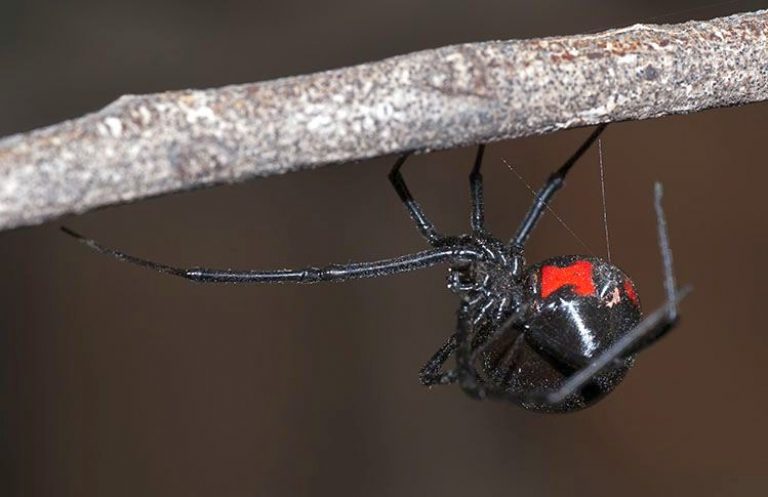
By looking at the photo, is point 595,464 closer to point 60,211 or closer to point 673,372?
point 673,372

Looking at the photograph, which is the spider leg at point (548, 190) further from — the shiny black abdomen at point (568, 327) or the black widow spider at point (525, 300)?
the shiny black abdomen at point (568, 327)

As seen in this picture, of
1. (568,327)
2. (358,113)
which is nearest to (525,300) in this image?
(568,327)

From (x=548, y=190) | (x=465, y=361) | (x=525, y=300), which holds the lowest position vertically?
(x=465, y=361)

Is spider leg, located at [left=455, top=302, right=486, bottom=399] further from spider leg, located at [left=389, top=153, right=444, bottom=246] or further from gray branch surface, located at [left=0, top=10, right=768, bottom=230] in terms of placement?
gray branch surface, located at [left=0, top=10, right=768, bottom=230]

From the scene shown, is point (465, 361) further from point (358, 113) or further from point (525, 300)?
point (358, 113)

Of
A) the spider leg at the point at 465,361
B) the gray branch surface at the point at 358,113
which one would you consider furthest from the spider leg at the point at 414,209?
the gray branch surface at the point at 358,113

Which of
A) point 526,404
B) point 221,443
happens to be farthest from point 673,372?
point 526,404
